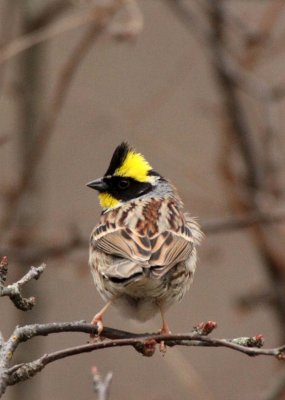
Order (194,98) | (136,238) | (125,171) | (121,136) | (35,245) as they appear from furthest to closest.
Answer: (194,98)
(121,136)
(35,245)
(125,171)
(136,238)

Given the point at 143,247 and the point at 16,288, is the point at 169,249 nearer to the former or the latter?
the point at 143,247

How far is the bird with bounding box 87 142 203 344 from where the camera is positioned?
178 inches

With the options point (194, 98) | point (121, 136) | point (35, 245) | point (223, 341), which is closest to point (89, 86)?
point (121, 136)

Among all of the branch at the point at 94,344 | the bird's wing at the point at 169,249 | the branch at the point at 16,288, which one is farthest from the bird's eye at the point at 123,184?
the branch at the point at 16,288

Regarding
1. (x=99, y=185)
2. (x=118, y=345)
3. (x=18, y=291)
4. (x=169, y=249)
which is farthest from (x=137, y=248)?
(x=118, y=345)

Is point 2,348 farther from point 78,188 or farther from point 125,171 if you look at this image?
point 78,188

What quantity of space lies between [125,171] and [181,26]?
5.25 meters

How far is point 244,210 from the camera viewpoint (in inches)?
299

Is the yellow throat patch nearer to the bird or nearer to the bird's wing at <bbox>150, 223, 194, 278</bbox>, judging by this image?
the bird

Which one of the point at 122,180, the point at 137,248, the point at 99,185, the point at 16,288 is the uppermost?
the point at 122,180

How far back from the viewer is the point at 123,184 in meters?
5.87

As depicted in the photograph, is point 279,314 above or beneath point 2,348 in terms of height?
above

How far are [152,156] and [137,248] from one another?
408cm

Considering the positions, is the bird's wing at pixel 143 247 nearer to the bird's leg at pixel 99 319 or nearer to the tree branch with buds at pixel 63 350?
the bird's leg at pixel 99 319
